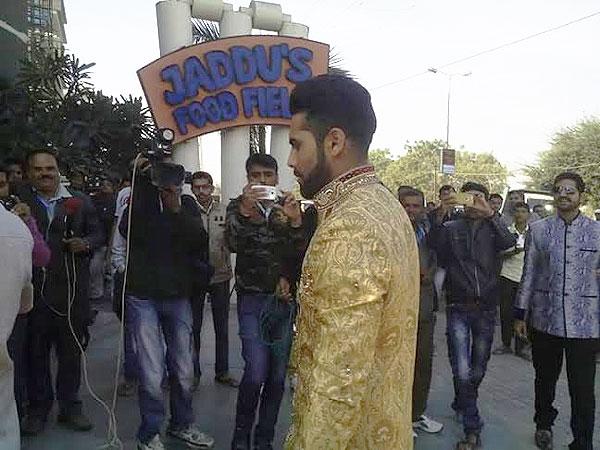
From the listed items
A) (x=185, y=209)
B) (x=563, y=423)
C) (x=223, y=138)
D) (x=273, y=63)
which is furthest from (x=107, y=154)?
(x=563, y=423)

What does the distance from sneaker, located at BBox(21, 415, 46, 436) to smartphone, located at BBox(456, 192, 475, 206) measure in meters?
3.07

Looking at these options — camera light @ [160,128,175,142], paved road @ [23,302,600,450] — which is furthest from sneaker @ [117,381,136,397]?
camera light @ [160,128,175,142]

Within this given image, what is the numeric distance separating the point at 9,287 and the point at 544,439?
355 cm

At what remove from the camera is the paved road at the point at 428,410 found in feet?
13.5

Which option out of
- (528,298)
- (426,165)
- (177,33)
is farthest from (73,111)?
(426,165)

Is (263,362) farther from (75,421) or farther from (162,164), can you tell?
(75,421)

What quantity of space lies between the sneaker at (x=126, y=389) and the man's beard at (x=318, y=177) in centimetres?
396

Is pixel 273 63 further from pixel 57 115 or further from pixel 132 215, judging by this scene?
pixel 132 215

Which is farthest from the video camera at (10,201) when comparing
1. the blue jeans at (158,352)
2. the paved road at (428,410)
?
the paved road at (428,410)

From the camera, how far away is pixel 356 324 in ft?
4.33

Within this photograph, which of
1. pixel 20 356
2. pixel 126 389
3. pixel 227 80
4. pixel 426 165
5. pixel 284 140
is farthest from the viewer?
pixel 426 165

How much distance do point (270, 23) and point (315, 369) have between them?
8233mm

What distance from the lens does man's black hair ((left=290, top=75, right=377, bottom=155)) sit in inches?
58.2

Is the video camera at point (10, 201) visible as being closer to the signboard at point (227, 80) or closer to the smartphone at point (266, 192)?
the smartphone at point (266, 192)
